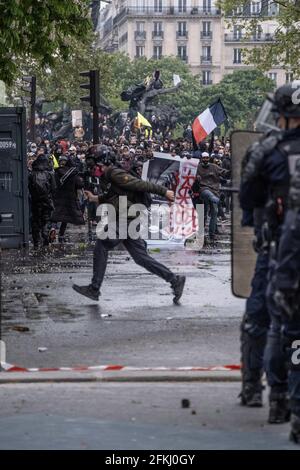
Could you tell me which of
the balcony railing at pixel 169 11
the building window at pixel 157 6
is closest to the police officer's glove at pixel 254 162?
the balcony railing at pixel 169 11

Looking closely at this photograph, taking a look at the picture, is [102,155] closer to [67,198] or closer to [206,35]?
[67,198]

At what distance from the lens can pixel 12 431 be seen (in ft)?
27.0

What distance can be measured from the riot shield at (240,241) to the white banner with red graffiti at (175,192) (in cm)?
1366

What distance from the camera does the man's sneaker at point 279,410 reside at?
8.47 m

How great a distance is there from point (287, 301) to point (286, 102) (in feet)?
4.00

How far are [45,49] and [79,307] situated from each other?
21.2 ft

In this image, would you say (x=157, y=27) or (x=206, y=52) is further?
(x=157, y=27)

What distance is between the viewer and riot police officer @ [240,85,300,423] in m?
8.16

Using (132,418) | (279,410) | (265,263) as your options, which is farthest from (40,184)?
(279,410)

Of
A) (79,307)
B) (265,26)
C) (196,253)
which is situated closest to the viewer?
(79,307)

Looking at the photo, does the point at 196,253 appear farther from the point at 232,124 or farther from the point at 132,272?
the point at 232,124

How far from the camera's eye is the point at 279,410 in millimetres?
8477

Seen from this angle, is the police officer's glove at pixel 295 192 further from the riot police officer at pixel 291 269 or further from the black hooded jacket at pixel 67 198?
the black hooded jacket at pixel 67 198
